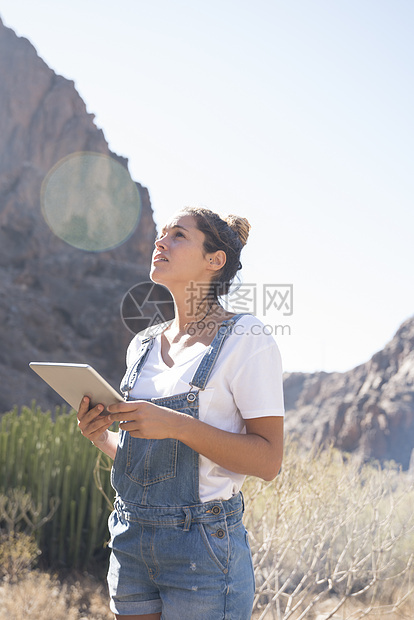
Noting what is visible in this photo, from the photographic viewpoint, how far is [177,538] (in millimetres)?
1218

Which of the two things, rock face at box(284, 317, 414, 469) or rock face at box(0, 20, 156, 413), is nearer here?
rock face at box(284, 317, 414, 469)

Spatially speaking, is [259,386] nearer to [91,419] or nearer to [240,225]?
[91,419]

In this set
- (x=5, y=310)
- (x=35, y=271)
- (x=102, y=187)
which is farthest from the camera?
(x=102, y=187)

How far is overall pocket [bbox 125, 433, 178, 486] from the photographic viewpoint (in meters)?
1.28

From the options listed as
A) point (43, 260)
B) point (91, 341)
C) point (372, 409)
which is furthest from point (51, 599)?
point (43, 260)

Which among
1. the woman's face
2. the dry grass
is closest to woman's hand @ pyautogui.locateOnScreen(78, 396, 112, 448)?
the woman's face

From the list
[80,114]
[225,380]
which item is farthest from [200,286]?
[80,114]

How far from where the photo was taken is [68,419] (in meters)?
5.02

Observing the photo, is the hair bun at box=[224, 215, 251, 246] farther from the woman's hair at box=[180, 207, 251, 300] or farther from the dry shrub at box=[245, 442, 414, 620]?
the dry shrub at box=[245, 442, 414, 620]

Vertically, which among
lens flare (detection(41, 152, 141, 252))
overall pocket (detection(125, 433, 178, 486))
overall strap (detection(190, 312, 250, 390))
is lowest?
overall pocket (detection(125, 433, 178, 486))

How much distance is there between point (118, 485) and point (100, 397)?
0.96ft

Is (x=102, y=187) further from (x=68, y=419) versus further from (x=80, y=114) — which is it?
(x=68, y=419)

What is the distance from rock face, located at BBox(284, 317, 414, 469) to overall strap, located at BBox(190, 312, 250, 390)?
13.7 m

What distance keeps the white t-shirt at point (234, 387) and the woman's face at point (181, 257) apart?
0.77 feet
